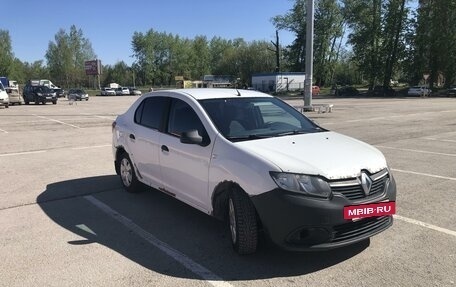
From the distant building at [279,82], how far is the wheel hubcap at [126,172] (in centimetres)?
6634

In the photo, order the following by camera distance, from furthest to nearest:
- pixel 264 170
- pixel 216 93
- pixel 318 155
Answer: pixel 216 93 → pixel 318 155 → pixel 264 170

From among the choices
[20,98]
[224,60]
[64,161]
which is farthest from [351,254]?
[224,60]

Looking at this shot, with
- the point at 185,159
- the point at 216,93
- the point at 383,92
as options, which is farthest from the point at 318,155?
the point at 383,92

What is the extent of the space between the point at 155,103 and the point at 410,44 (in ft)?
220

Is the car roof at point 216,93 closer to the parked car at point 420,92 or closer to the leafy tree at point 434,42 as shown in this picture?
the parked car at point 420,92

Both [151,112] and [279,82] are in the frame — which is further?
[279,82]

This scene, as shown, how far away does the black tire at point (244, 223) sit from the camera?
4.32 metres

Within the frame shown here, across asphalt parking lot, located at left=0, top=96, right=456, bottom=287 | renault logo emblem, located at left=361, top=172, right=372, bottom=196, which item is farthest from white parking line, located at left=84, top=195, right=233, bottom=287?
renault logo emblem, located at left=361, top=172, right=372, bottom=196

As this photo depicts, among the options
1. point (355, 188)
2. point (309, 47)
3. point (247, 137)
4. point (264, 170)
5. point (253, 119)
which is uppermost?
point (309, 47)

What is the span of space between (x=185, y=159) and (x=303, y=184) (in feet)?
5.59

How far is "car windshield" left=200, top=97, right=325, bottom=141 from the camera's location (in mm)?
5102

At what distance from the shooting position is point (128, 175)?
23.0ft

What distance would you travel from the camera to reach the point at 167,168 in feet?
18.8

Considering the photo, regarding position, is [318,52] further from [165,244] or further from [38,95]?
[165,244]
